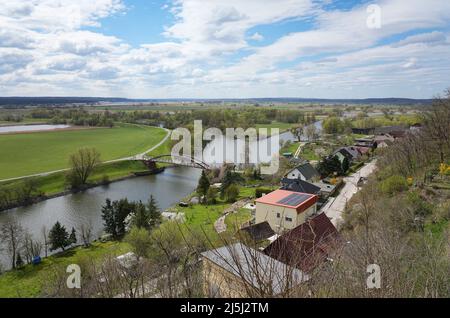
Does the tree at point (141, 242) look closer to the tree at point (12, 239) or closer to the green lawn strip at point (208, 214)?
the green lawn strip at point (208, 214)

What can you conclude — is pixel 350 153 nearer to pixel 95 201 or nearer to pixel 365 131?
pixel 365 131

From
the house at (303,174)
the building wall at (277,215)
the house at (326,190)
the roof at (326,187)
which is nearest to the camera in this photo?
the building wall at (277,215)

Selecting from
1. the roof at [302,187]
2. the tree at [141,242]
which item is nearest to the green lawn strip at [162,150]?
the roof at [302,187]

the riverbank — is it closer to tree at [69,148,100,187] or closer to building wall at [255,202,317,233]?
tree at [69,148,100,187]

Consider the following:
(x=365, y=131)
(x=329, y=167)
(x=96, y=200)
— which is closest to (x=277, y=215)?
(x=329, y=167)
